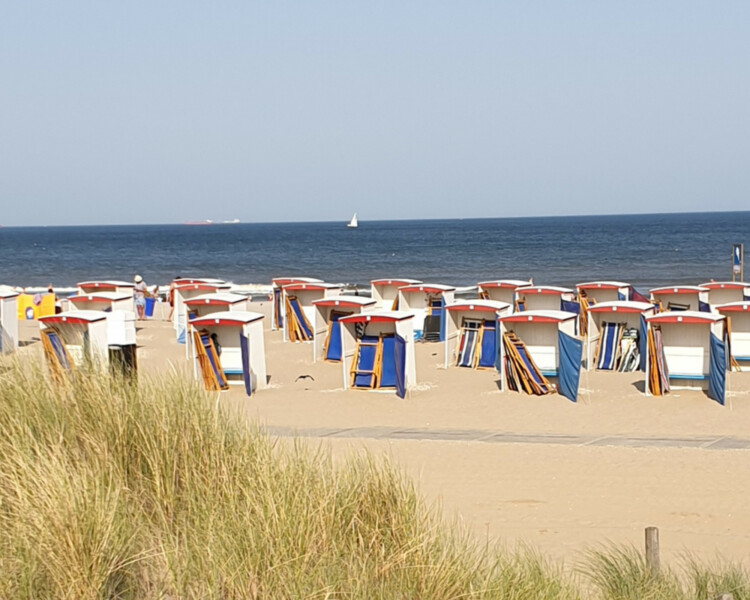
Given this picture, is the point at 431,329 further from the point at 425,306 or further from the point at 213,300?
the point at 213,300

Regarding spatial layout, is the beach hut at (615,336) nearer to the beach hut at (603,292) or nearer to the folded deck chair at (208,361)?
the beach hut at (603,292)

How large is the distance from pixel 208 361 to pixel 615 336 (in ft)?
25.9

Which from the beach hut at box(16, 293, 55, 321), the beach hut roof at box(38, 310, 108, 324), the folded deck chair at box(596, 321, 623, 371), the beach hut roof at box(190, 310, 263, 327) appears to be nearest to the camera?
the beach hut roof at box(190, 310, 263, 327)

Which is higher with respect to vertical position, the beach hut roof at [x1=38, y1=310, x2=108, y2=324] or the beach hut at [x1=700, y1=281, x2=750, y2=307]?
the beach hut roof at [x1=38, y1=310, x2=108, y2=324]

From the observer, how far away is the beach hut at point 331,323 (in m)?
21.7

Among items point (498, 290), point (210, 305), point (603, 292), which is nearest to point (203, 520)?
point (210, 305)

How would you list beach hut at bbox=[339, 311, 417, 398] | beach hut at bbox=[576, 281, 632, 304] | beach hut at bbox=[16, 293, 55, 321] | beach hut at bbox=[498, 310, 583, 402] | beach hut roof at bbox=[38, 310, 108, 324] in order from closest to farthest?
beach hut at bbox=[498, 310, 583, 402], beach hut at bbox=[339, 311, 417, 398], beach hut roof at bbox=[38, 310, 108, 324], beach hut at bbox=[576, 281, 632, 304], beach hut at bbox=[16, 293, 55, 321]

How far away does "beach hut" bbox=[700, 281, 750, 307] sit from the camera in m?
24.7

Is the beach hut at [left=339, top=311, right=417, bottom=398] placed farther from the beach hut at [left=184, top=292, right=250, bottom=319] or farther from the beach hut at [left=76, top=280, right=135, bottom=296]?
the beach hut at [left=76, top=280, right=135, bottom=296]

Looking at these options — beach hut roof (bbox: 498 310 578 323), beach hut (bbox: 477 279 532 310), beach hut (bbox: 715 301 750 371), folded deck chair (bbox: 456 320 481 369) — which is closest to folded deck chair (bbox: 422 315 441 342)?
beach hut (bbox: 477 279 532 310)

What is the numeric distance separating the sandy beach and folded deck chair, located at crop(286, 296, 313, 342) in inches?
161

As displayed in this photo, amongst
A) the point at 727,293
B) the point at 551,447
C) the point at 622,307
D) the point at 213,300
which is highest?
the point at 213,300

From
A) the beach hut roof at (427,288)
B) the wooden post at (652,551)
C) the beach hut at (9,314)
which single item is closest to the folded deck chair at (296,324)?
the beach hut roof at (427,288)

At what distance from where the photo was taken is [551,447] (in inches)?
521
